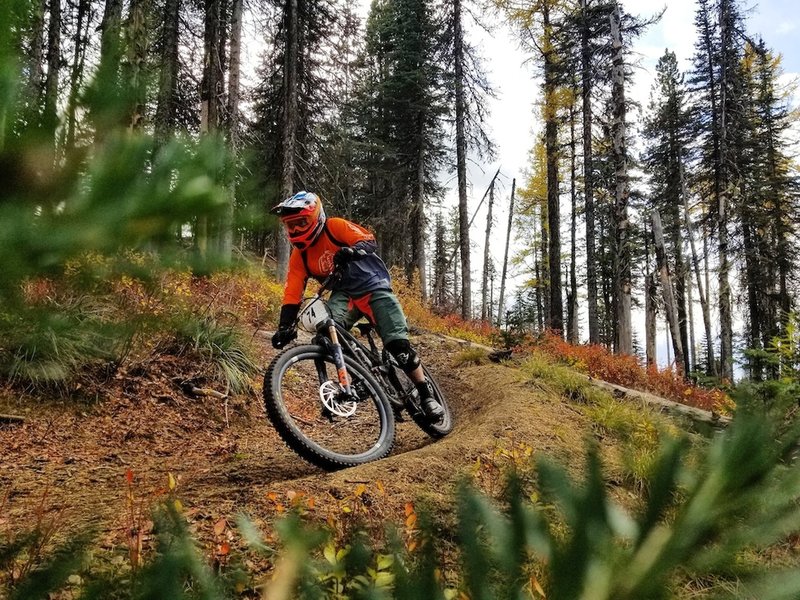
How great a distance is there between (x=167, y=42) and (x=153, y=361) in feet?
31.9

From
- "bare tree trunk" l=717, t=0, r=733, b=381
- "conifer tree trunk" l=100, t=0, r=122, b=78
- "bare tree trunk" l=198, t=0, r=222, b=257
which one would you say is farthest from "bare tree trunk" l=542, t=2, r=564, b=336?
"conifer tree trunk" l=100, t=0, r=122, b=78

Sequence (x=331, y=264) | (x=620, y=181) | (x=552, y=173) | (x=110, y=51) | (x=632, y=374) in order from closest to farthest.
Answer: (x=110, y=51), (x=331, y=264), (x=632, y=374), (x=620, y=181), (x=552, y=173)

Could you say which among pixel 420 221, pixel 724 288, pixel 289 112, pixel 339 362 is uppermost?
pixel 289 112

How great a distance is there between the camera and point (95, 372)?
4.97 m

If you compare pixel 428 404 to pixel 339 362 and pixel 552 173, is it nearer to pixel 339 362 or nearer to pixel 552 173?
pixel 339 362

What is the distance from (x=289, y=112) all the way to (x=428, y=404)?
11.7 metres

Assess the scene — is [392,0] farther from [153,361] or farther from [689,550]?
[689,550]

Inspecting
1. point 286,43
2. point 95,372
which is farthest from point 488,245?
point 95,372

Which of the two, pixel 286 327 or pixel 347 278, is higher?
pixel 347 278

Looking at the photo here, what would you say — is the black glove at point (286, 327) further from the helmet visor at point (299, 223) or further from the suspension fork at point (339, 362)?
the helmet visor at point (299, 223)

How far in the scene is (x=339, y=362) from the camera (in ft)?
13.2

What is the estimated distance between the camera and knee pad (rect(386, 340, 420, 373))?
457 centimetres

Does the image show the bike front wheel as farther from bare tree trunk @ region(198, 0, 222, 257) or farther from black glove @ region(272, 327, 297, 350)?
bare tree trunk @ region(198, 0, 222, 257)

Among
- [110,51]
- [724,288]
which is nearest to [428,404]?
[110,51]
